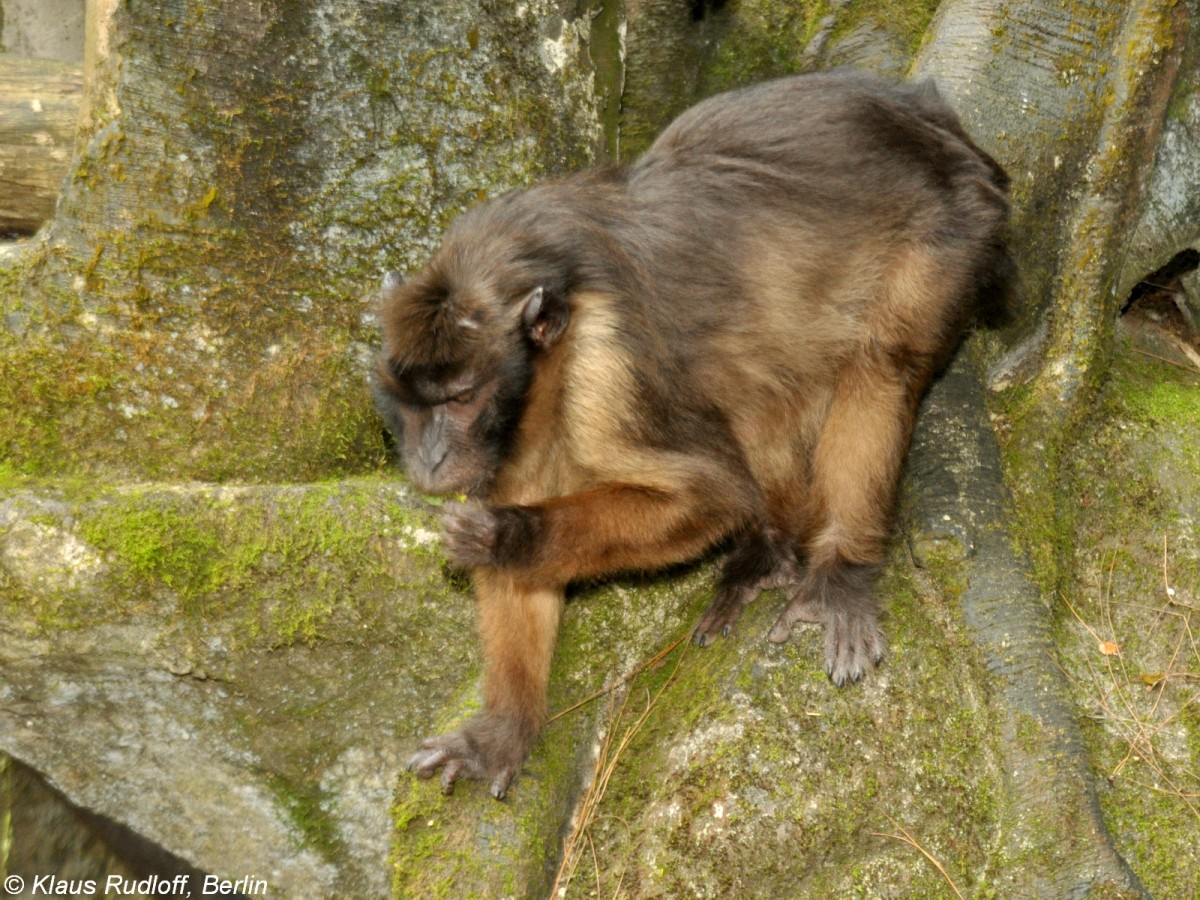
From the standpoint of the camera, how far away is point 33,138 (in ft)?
20.2

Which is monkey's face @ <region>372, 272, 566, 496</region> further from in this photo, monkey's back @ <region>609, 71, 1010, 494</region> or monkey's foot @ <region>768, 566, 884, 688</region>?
monkey's foot @ <region>768, 566, 884, 688</region>

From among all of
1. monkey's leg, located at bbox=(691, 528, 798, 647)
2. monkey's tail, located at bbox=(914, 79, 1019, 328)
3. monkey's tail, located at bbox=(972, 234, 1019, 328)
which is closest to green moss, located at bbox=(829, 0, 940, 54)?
monkey's tail, located at bbox=(914, 79, 1019, 328)

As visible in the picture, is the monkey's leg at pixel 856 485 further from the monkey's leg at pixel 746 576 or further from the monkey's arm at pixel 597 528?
the monkey's arm at pixel 597 528

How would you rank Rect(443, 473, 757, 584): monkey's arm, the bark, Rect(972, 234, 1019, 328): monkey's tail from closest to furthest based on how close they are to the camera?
Rect(443, 473, 757, 584): monkey's arm < Rect(972, 234, 1019, 328): monkey's tail < the bark

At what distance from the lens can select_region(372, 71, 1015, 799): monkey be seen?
4414 millimetres

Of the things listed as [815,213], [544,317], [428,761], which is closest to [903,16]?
[815,213]

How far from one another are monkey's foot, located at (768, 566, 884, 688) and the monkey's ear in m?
1.62

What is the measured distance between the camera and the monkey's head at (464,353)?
4297 mm

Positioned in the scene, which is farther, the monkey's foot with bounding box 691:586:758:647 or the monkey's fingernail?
the monkey's foot with bounding box 691:586:758:647

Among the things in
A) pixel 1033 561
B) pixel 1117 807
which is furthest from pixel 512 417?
pixel 1117 807

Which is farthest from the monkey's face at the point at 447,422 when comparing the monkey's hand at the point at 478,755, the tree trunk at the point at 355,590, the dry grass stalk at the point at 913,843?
the dry grass stalk at the point at 913,843

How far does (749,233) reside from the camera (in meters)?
4.79

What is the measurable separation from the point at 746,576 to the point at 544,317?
5.59 feet

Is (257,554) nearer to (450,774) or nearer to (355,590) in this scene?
(355,590)
